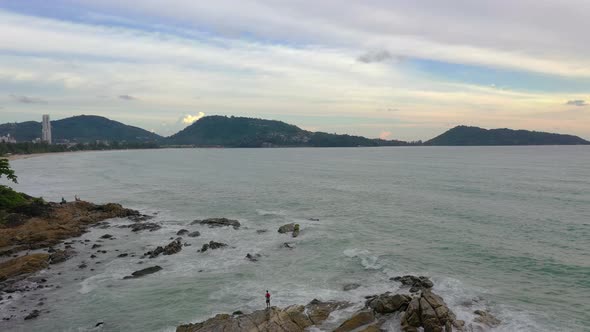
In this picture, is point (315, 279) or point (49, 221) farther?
point (49, 221)

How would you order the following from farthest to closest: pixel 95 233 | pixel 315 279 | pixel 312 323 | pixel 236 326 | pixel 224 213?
pixel 224 213 < pixel 95 233 < pixel 315 279 < pixel 312 323 < pixel 236 326

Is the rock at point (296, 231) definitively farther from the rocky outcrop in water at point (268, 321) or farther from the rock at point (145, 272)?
the rocky outcrop in water at point (268, 321)

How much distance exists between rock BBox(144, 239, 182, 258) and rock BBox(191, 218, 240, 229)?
10322 millimetres

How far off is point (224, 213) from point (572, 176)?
3320 inches

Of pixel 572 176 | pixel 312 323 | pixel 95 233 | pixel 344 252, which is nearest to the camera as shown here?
pixel 312 323

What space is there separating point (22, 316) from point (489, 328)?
2878 cm

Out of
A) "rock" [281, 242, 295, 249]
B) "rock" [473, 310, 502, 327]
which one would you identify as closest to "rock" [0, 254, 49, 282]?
"rock" [281, 242, 295, 249]

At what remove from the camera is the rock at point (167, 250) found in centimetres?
3834

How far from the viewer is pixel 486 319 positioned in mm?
24266

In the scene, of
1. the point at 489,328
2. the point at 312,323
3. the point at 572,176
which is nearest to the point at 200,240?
the point at 312,323

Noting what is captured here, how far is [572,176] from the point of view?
9481 cm

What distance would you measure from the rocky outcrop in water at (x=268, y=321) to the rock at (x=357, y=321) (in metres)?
1.72

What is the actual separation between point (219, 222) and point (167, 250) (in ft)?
42.3

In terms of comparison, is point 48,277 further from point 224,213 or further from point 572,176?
point 572,176
